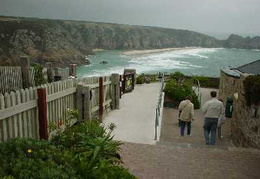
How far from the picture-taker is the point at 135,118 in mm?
9336

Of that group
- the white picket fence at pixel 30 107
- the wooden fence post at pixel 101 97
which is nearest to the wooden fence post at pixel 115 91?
the wooden fence post at pixel 101 97

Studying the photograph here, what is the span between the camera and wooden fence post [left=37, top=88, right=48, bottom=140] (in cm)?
550

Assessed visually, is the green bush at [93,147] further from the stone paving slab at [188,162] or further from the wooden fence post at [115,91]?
the wooden fence post at [115,91]

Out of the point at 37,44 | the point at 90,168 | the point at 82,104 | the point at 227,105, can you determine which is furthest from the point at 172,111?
the point at 37,44

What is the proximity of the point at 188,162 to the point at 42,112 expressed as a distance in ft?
10.3

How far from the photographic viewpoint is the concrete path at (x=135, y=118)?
7618 millimetres

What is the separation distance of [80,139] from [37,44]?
3120 inches

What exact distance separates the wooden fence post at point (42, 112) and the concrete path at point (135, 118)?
220cm

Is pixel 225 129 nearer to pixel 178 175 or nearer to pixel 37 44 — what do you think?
pixel 178 175

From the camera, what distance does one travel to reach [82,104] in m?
7.52

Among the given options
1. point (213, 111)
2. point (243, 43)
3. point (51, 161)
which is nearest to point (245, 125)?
point (213, 111)

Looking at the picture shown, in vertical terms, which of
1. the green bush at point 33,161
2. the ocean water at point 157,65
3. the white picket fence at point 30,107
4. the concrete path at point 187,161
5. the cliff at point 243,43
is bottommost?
the ocean water at point 157,65

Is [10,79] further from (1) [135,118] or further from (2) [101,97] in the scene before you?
(1) [135,118]

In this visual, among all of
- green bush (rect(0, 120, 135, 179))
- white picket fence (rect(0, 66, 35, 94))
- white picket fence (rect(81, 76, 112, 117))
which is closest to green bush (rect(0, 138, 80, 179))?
green bush (rect(0, 120, 135, 179))
